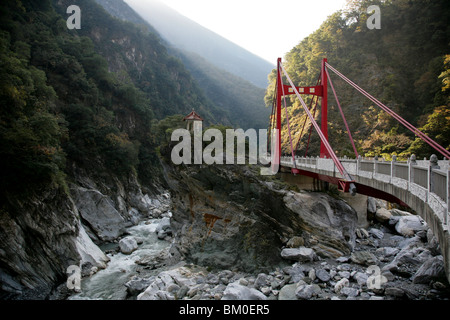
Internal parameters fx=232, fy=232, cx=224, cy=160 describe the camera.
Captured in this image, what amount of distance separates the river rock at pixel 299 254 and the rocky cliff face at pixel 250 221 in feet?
1.19

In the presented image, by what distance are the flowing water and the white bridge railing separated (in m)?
11.0

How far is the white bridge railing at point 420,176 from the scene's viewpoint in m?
3.42

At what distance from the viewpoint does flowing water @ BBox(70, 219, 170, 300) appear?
10562 millimetres

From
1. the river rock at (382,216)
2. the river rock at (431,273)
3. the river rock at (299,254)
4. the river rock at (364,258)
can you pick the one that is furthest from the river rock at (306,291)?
the river rock at (382,216)

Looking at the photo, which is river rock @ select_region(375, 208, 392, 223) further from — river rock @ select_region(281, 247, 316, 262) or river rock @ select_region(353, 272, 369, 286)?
river rock @ select_region(353, 272, 369, 286)

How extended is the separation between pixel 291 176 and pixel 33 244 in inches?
561

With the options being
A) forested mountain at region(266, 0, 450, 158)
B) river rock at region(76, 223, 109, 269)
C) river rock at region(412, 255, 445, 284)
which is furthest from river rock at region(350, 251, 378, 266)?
river rock at region(76, 223, 109, 269)

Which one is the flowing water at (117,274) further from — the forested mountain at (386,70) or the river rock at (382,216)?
the forested mountain at (386,70)

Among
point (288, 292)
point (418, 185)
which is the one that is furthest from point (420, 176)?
point (288, 292)

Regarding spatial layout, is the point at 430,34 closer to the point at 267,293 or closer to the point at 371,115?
the point at 371,115

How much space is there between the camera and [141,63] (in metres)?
52.0

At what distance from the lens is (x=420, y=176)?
4.51 m

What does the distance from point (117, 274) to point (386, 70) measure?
28.8 meters
